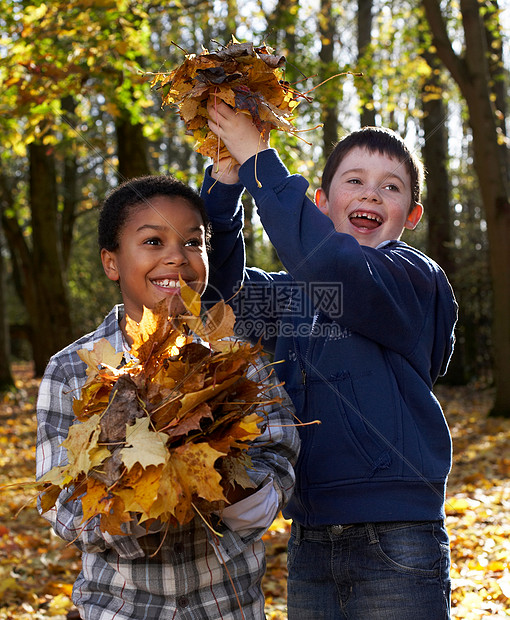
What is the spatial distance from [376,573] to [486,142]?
7.15 meters

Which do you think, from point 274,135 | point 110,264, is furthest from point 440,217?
point 110,264

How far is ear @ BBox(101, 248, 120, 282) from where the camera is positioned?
235 cm

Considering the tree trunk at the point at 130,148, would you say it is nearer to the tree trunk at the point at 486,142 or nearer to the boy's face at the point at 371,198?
the tree trunk at the point at 486,142

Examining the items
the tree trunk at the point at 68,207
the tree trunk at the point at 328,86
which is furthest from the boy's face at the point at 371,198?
the tree trunk at the point at 68,207

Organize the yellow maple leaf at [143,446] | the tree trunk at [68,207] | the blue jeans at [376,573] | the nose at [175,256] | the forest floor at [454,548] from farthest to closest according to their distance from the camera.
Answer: the tree trunk at [68,207] → the forest floor at [454,548] → the nose at [175,256] → the blue jeans at [376,573] → the yellow maple leaf at [143,446]

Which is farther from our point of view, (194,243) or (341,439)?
(194,243)

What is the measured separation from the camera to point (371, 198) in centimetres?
228

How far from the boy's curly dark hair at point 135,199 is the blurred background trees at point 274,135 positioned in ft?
0.93

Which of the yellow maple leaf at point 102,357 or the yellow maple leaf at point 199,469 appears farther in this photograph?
the yellow maple leaf at point 102,357

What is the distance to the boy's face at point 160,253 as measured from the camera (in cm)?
215

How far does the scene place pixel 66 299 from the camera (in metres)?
12.6

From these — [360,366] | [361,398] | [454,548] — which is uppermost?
[360,366]

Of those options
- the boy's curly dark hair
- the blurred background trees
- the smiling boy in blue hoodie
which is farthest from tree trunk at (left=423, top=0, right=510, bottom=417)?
the boy's curly dark hair

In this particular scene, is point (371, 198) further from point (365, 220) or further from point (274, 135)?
point (274, 135)
